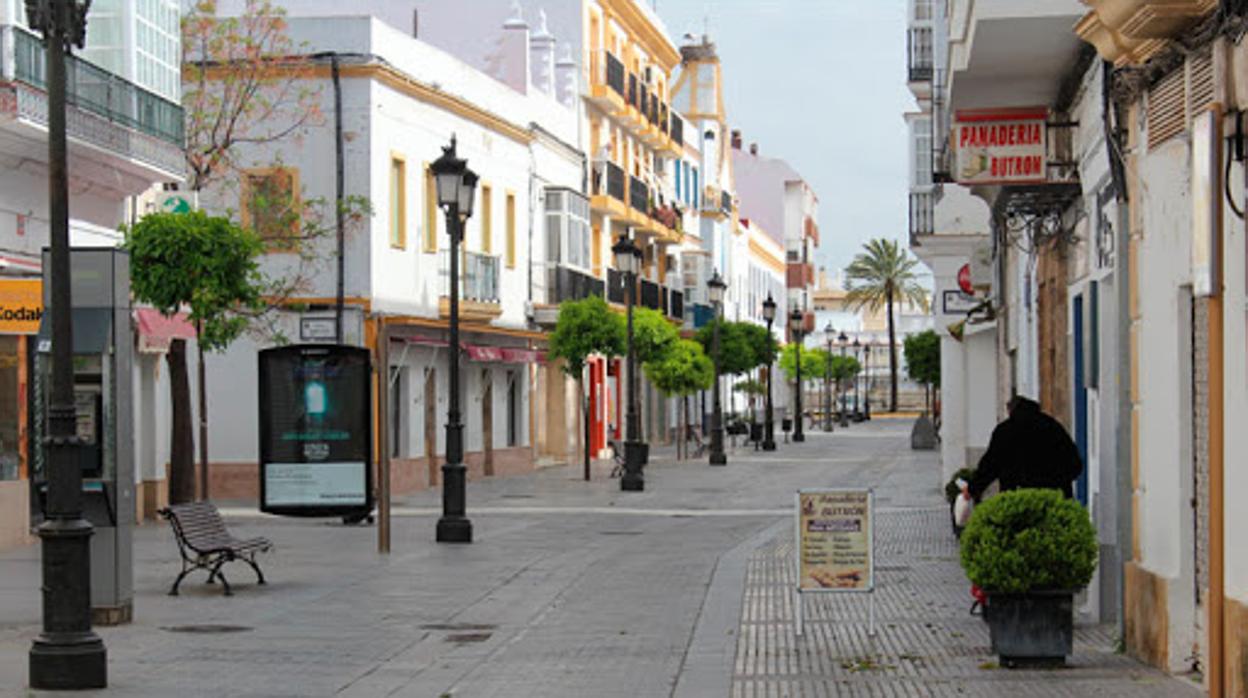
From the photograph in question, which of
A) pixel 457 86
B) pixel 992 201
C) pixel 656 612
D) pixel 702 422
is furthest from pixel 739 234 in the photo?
pixel 656 612

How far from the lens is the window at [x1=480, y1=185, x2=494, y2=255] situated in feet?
140

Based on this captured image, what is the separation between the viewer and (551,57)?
50.3 metres

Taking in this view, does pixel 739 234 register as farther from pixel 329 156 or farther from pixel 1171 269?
pixel 1171 269

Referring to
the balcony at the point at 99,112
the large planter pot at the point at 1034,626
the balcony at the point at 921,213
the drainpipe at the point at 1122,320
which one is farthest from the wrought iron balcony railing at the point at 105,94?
the large planter pot at the point at 1034,626

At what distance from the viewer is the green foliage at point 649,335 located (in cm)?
4972

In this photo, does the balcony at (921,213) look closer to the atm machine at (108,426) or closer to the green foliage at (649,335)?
the green foliage at (649,335)

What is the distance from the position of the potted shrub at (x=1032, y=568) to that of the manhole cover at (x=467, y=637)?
13.1ft

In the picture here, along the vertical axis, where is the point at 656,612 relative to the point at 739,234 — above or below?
below

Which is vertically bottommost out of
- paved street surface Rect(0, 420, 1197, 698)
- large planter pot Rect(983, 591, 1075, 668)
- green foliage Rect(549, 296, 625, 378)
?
paved street surface Rect(0, 420, 1197, 698)

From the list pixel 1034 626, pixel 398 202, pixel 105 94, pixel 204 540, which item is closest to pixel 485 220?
pixel 398 202

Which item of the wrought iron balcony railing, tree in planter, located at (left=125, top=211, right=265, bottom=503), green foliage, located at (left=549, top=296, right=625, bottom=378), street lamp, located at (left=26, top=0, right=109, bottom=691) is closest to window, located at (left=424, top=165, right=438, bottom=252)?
green foliage, located at (left=549, top=296, right=625, bottom=378)

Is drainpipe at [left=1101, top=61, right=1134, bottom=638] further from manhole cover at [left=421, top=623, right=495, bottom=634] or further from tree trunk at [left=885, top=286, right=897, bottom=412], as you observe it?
tree trunk at [left=885, top=286, right=897, bottom=412]

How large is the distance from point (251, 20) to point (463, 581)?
1701 centimetres

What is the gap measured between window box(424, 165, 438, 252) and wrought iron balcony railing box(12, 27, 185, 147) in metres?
12.5
